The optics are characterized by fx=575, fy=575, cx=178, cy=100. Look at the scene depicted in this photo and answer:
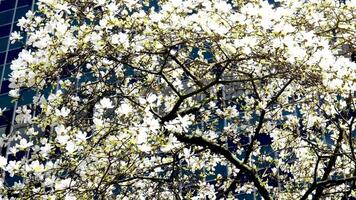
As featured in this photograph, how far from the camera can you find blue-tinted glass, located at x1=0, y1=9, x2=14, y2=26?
3459cm

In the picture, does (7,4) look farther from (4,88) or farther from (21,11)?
(4,88)

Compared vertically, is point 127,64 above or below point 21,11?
below

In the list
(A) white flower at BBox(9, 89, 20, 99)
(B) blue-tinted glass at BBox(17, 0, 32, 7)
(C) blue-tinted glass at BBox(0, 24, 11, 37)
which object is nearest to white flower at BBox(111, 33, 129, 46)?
(A) white flower at BBox(9, 89, 20, 99)

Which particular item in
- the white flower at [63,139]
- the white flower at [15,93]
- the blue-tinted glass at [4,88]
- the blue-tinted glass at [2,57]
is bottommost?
the white flower at [63,139]

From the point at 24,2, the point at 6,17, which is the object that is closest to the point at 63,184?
the point at 6,17

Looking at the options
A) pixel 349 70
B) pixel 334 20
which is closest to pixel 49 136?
pixel 349 70

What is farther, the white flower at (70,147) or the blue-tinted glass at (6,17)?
the blue-tinted glass at (6,17)

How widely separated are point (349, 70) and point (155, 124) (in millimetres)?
2348

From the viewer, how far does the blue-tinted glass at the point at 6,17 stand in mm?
34594

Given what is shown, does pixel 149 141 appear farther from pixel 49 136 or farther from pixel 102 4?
pixel 102 4

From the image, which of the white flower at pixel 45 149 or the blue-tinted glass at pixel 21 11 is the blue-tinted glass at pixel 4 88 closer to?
the blue-tinted glass at pixel 21 11

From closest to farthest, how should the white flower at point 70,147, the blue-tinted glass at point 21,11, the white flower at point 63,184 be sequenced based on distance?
the white flower at point 70,147
the white flower at point 63,184
the blue-tinted glass at point 21,11

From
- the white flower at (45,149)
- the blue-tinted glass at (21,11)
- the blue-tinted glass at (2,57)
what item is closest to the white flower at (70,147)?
the white flower at (45,149)

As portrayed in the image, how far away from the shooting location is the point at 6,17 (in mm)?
34844
